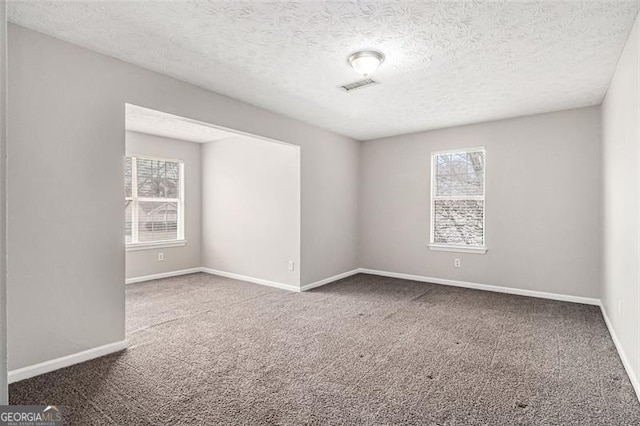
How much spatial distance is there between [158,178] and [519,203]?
5699 millimetres

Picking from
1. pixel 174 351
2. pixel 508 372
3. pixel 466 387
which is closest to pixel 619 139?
pixel 508 372

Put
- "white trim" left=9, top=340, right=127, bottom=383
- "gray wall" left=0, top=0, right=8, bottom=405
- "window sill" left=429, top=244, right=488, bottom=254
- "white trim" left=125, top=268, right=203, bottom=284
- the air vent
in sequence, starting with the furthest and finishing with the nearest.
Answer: "white trim" left=125, top=268, right=203, bottom=284, "window sill" left=429, top=244, right=488, bottom=254, the air vent, "white trim" left=9, top=340, right=127, bottom=383, "gray wall" left=0, top=0, right=8, bottom=405

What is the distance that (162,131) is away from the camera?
17.7ft

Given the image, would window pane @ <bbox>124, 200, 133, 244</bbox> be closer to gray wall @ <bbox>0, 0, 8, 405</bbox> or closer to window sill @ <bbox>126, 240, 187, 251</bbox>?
window sill @ <bbox>126, 240, 187, 251</bbox>

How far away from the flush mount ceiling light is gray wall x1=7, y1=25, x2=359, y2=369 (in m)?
1.76

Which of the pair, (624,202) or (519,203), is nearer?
(624,202)

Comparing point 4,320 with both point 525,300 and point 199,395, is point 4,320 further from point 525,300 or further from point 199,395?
point 525,300

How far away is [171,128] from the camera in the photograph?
17.0ft

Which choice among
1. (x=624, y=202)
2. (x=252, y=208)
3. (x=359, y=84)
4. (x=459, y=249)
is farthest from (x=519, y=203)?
(x=252, y=208)

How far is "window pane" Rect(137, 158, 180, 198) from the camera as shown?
5.54 m

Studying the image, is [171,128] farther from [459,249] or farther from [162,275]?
[459,249]

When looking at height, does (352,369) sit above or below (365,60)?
below

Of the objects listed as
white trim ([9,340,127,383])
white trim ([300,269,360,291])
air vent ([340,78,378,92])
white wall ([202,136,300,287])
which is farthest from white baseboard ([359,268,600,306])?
white trim ([9,340,127,383])

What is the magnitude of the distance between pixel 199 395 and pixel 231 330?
1137 mm
